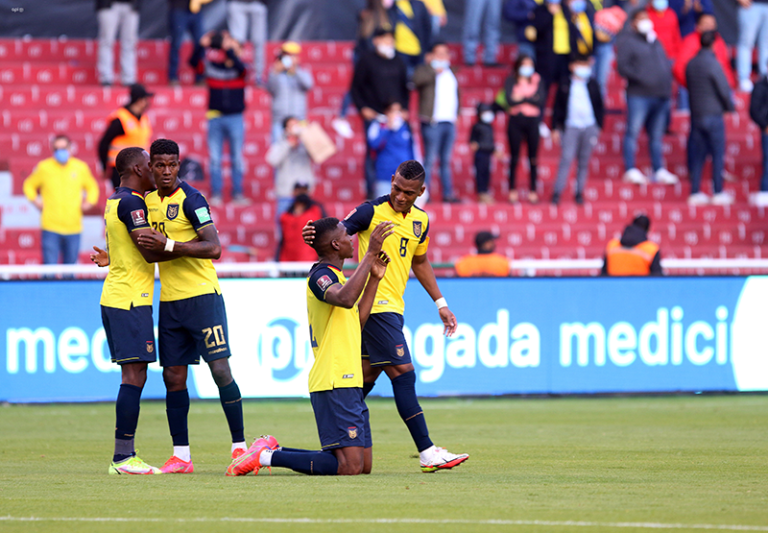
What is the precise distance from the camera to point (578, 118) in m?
18.0

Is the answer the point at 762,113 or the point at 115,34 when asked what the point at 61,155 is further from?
the point at 762,113

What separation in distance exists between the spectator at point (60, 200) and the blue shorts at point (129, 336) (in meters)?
7.98

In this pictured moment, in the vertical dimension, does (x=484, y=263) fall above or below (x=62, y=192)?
below

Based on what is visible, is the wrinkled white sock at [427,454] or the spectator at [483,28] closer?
the wrinkled white sock at [427,454]

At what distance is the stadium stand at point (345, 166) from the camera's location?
59.1ft

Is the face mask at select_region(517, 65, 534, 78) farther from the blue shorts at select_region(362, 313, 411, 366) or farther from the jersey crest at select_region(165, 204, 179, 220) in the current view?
the jersey crest at select_region(165, 204, 179, 220)

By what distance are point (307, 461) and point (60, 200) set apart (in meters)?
9.37

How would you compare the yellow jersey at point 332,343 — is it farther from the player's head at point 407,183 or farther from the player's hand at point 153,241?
the player's hand at point 153,241

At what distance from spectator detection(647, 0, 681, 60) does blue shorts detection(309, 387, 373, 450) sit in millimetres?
15151

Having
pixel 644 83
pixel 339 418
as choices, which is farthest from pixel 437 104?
pixel 339 418

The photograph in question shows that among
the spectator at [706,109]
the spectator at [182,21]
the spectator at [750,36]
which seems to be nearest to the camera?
the spectator at [706,109]

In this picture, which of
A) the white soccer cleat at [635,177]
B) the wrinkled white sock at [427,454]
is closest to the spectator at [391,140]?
the white soccer cleat at [635,177]

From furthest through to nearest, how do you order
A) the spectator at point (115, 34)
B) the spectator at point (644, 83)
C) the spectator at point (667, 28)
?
the spectator at point (667, 28) → the spectator at point (115, 34) → the spectator at point (644, 83)

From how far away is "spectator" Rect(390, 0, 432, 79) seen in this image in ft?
64.8
